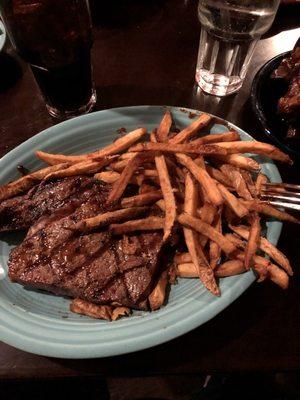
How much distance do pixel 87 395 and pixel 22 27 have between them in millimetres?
1886

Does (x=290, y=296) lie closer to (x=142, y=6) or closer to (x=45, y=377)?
(x=45, y=377)

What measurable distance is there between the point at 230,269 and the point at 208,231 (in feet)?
0.51

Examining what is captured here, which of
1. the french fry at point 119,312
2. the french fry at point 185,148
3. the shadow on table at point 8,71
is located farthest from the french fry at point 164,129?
the shadow on table at point 8,71

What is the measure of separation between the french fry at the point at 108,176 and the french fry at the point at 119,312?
0.52 m

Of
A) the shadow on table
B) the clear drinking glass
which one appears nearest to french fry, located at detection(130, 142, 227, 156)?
the clear drinking glass

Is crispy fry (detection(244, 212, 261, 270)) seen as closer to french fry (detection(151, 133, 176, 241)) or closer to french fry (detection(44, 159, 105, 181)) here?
french fry (detection(151, 133, 176, 241))

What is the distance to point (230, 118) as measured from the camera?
2.02 metres

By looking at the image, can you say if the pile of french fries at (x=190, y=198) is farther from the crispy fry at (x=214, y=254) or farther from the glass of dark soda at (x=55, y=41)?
the glass of dark soda at (x=55, y=41)

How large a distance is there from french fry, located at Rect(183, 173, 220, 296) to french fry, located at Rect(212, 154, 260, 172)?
0.57 feet

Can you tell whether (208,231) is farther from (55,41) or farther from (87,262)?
(55,41)

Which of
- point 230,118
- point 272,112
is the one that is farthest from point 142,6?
point 272,112

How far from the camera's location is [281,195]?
1.43m

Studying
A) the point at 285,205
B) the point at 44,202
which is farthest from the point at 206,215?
the point at 44,202

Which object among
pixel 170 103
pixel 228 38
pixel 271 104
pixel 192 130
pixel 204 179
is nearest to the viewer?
pixel 204 179
